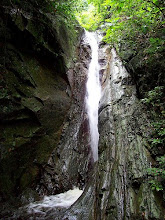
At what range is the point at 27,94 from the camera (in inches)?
222

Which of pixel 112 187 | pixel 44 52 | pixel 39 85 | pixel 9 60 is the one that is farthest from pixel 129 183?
pixel 44 52

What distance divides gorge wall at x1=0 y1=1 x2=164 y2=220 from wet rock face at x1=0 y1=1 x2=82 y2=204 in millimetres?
31

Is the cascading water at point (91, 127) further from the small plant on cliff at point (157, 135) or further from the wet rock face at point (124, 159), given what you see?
the small plant on cliff at point (157, 135)

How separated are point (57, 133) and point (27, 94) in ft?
7.23

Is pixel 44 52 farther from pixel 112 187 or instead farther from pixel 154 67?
pixel 112 187

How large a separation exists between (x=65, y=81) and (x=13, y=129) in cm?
358

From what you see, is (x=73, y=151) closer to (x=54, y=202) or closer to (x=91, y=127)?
(x=91, y=127)

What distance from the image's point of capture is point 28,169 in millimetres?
5617

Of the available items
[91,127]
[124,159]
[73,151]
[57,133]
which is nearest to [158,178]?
[124,159]

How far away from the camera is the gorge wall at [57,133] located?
3664 mm

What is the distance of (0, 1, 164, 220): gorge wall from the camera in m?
3.66

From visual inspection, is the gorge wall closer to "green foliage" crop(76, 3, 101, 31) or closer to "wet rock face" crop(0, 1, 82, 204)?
"wet rock face" crop(0, 1, 82, 204)

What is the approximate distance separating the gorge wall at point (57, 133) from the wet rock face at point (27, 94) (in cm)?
3

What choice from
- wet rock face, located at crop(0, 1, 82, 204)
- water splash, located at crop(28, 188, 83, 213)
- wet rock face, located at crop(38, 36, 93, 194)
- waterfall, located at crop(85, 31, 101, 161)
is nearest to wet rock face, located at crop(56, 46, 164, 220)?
water splash, located at crop(28, 188, 83, 213)
